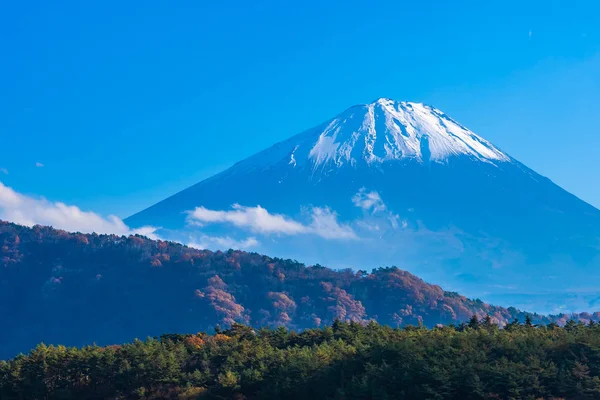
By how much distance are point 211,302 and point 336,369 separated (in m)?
133

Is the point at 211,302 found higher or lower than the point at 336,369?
higher

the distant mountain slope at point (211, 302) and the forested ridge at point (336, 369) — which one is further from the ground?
the distant mountain slope at point (211, 302)

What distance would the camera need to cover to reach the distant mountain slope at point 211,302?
584 ft

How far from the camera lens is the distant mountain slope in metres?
178

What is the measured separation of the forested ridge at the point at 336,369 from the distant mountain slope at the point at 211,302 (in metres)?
118

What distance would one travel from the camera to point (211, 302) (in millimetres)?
178875

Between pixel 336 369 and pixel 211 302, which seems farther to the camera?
pixel 211 302

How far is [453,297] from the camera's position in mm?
185625

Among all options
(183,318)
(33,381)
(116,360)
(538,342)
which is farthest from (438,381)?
(183,318)

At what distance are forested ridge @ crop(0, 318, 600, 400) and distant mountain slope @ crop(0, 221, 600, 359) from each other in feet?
388

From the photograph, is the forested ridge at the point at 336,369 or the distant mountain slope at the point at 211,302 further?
the distant mountain slope at the point at 211,302

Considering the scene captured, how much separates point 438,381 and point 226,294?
464 feet

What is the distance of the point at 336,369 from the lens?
47.6 m

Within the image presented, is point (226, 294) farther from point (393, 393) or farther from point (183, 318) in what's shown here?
point (393, 393)
